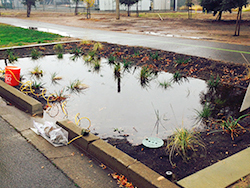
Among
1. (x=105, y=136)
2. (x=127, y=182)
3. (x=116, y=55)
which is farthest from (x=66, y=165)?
(x=116, y=55)

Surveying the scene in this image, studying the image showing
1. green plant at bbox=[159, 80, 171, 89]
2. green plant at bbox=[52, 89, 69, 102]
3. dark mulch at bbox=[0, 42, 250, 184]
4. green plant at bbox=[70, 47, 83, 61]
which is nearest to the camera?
dark mulch at bbox=[0, 42, 250, 184]

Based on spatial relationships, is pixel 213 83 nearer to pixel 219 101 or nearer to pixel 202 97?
pixel 202 97

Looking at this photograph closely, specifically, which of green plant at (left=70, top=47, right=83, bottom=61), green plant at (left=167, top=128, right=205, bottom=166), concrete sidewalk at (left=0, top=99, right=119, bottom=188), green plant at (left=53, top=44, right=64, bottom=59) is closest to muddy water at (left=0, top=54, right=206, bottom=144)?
green plant at (left=167, top=128, right=205, bottom=166)

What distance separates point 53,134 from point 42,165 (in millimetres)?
741

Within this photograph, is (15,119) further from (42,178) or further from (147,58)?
(147,58)

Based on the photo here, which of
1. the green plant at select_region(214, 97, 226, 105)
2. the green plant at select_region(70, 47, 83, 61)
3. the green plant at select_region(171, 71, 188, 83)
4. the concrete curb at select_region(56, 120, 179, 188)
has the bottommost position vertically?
the green plant at select_region(214, 97, 226, 105)

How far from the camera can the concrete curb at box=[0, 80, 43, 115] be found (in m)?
6.11

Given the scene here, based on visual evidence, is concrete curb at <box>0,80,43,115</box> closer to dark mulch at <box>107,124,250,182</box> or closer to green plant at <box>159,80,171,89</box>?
dark mulch at <box>107,124,250,182</box>

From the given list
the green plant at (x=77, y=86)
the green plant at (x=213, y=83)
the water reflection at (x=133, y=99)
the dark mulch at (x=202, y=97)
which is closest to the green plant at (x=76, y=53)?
the dark mulch at (x=202, y=97)

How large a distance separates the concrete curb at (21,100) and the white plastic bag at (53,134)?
106 cm

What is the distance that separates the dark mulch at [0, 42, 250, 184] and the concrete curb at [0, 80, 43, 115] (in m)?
1.91

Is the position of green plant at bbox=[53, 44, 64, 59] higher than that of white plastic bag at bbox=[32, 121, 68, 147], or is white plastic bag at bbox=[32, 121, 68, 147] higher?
green plant at bbox=[53, 44, 64, 59]

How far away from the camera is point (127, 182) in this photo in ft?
12.5

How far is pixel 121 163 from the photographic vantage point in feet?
12.9
